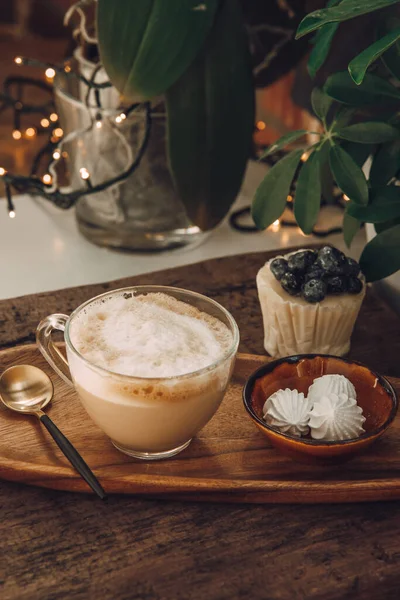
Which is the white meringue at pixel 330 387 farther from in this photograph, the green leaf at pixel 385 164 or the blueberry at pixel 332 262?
the green leaf at pixel 385 164

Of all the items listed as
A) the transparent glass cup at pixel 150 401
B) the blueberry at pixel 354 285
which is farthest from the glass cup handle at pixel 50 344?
the blueberry at pixel 354 285

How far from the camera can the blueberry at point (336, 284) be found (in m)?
0.95

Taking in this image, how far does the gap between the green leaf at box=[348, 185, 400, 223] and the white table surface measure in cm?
37

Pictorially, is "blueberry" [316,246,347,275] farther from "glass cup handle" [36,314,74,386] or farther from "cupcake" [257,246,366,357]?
"glass cup handle" [36,314,74,386]

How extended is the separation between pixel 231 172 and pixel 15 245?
1.29ft

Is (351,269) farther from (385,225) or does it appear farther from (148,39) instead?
(148,39)

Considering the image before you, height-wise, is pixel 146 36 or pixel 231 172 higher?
pixel 146 36

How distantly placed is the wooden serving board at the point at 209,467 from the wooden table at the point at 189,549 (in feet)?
0.04

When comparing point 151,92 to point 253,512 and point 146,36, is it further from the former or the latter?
point 253,512

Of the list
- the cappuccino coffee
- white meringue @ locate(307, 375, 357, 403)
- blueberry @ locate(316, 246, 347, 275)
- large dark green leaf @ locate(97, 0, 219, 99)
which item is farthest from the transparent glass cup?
large dark green leaf @ locate(97, 0, 219, 99)

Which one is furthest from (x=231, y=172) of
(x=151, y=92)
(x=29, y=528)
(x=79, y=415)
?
(x=29, y=528)

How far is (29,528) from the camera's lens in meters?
0.70

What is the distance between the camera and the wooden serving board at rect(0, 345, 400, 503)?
0.73 m

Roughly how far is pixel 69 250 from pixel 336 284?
1.77 feet
